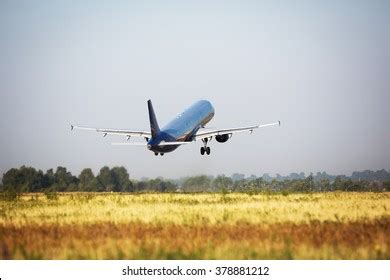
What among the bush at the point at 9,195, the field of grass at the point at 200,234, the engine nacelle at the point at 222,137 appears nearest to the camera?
the field of grass at the point at 200,234

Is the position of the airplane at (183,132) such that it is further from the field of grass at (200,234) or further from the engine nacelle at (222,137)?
the field of grass at (200,234)

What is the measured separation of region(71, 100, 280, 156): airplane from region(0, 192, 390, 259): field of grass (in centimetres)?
2129

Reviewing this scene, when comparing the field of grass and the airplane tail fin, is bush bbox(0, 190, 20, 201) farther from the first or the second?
the airplane tail fin

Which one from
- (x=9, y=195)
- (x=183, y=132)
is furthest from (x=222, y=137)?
(x=9, y=195)

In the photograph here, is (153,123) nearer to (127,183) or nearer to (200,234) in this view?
(127,183)

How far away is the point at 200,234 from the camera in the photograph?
73.5 ft

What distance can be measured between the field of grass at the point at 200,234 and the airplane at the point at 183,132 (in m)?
21.3

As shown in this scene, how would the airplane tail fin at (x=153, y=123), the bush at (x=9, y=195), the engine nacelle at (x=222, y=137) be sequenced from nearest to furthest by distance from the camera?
1. the bush at (x=9, y=195)
2. the airplane tail fin at (x=153, y=123)
3. the engine nacelle at (x=222, y=137)

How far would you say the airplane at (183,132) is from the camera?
5238cm

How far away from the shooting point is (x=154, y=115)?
53.2 m

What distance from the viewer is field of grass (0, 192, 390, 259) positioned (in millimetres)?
21031

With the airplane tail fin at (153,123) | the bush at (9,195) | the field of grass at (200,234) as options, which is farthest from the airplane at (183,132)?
the field of grass at (200,234)

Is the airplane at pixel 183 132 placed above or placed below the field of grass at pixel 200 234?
above

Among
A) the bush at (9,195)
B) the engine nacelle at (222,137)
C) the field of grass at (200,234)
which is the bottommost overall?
the field of grass at (200,234)
